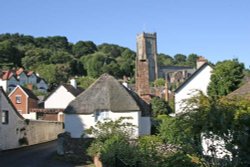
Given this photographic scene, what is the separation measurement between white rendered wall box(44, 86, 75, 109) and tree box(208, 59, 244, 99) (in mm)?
30097

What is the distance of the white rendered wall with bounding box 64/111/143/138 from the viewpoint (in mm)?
37844

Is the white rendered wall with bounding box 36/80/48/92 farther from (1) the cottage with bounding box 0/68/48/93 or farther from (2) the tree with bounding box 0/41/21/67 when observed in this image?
(2) the tree with bounding box 0/41/21/67

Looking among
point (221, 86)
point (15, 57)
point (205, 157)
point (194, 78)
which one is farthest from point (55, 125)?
point (15, 57)

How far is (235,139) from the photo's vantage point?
12531mm

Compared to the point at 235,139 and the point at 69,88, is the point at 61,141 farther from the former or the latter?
the point at 69,88

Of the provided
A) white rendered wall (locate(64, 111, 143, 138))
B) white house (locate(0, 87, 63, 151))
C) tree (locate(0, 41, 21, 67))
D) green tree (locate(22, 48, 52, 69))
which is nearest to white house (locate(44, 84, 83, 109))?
white house (locate(0, 87, 63, 151))

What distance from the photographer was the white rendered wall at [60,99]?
217 ft

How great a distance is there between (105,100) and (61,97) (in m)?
28.8

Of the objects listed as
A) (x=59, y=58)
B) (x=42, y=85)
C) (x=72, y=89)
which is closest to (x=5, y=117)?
(x=72, y=89)

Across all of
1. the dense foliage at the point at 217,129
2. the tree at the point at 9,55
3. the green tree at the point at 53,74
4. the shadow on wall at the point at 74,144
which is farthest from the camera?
the tree at the point at 9,55

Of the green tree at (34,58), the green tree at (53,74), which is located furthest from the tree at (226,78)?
the green tree at (34,58)

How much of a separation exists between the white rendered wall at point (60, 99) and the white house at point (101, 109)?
1035 inches

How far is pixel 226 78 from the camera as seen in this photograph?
39.4m

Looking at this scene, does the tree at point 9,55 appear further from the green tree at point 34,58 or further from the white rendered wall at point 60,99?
the white rendered wall at point 60,99
